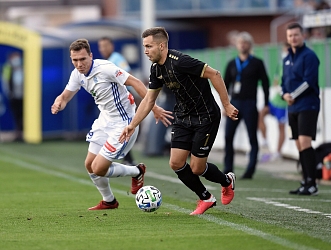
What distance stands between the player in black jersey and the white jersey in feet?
2.87

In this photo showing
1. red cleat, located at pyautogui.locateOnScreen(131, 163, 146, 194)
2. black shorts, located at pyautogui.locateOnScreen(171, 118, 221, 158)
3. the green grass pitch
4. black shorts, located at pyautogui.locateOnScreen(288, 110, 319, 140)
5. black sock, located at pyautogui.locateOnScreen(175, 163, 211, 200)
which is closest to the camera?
the green grass pitch

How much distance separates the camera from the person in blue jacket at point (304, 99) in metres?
11.2

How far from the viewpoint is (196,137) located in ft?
28.8

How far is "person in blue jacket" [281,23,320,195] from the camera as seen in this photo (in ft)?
36.8

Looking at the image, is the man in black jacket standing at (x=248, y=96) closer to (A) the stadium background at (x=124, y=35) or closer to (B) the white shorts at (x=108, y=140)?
(A) the stadium background at (x=124, y=35)

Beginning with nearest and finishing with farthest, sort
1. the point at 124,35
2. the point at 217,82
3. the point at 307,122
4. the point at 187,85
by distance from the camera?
the point at 217,82
the point at 187,85
the point at 307,122
the point at 124,35

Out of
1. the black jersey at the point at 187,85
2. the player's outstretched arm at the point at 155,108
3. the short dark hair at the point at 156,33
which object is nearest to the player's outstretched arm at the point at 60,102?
the player's outstretched arm at the point at 155,108

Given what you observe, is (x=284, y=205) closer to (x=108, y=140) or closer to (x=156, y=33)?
(x=108, y=140)

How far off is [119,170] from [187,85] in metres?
1.61

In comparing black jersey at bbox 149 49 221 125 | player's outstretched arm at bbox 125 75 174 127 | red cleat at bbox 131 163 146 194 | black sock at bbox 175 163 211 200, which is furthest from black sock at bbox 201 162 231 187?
red cleat at bbox 131 163 146 194

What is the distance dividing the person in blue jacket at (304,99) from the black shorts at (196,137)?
2730 millimetres

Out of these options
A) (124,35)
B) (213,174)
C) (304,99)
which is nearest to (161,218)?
(213,174)

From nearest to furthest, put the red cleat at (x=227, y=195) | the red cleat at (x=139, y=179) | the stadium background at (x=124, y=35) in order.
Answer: the red cleat at (x=227, y=195), the red cleat at (x=139, y=179), the stadium background at (x=124, y=35)

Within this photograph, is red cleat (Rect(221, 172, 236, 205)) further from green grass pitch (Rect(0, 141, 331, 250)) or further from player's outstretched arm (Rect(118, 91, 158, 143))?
player's outstretched arm (Rect(118, 91, 158, 143))
